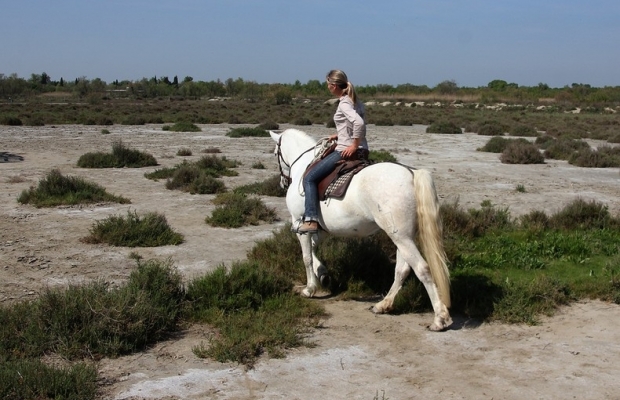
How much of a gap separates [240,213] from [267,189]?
9.83 ft

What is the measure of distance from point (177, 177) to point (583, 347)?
11.3m

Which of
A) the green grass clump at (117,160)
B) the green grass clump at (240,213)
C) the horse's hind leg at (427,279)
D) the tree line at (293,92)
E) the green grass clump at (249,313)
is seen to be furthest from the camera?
the tree line at (293,92)

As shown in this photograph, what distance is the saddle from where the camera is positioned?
686 cm

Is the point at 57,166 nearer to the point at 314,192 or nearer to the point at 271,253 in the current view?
the point at 271,253

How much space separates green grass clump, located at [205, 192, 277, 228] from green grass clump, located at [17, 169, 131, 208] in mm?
2677

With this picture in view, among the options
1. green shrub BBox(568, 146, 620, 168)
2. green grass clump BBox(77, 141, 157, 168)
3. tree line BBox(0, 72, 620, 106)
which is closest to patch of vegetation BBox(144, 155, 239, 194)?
green grass clump BBox(77, 141, 157, 168)

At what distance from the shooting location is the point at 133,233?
10.0 metres

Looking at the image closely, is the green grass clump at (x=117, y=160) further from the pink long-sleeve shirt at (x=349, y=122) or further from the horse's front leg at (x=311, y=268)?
the pink long-sleeve shirt at (x=349, y=122)

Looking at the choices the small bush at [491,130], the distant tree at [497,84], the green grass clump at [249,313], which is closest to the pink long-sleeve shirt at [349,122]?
the green grass clump at [249,313]

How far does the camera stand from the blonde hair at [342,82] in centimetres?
698

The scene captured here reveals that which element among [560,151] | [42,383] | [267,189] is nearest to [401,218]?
[42,383]

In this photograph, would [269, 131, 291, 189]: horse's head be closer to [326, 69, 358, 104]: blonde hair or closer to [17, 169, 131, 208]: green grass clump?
[326, 69, 358, 104]: blonde hair

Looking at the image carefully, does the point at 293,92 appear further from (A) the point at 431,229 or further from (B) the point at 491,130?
(A) the point at 431,229

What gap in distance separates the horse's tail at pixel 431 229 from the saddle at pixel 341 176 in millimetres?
790
